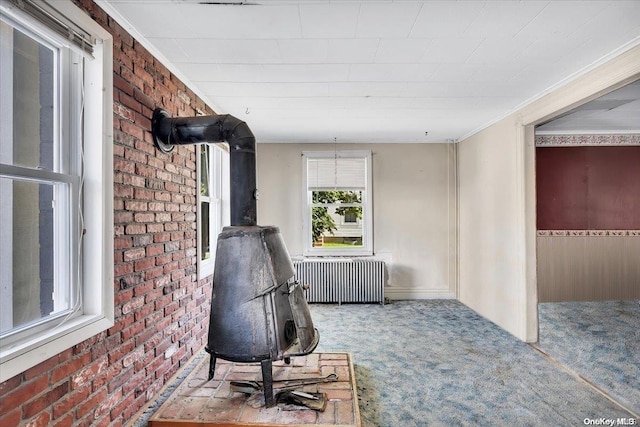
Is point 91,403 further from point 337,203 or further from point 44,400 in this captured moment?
point 337,203

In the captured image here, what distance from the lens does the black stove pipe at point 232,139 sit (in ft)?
7.92

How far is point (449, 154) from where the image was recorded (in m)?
5.52

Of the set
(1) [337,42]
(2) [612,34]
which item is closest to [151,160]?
(1) [337,42]

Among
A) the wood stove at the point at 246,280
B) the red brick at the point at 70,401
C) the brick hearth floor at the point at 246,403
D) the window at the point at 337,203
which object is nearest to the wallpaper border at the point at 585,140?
the window at the point at 337,203

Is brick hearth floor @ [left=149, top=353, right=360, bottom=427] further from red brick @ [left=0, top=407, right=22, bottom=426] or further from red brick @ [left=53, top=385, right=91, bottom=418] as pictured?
red brick @ [left=0, top=407, right=22, bottom=426]

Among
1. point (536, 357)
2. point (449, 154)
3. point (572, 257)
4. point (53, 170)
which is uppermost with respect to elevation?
point (449, 154)

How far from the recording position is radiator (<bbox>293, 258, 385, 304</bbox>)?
16.9ft

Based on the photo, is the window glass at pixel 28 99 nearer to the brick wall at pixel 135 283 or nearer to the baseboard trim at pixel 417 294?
the brick wall at pixel 135 283

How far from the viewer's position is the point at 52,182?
1619 mm

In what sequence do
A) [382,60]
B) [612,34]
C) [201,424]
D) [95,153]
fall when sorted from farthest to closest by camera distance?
1. [382,60]
2. [612,34]
3. [201,424]
4. [95,153]

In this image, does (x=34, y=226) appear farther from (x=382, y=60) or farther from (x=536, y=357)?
(x=536, y=357)

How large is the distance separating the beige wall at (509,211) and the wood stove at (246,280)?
245cm

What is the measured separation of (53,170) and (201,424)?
161cm

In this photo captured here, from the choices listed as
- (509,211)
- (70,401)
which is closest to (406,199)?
(509,211)
